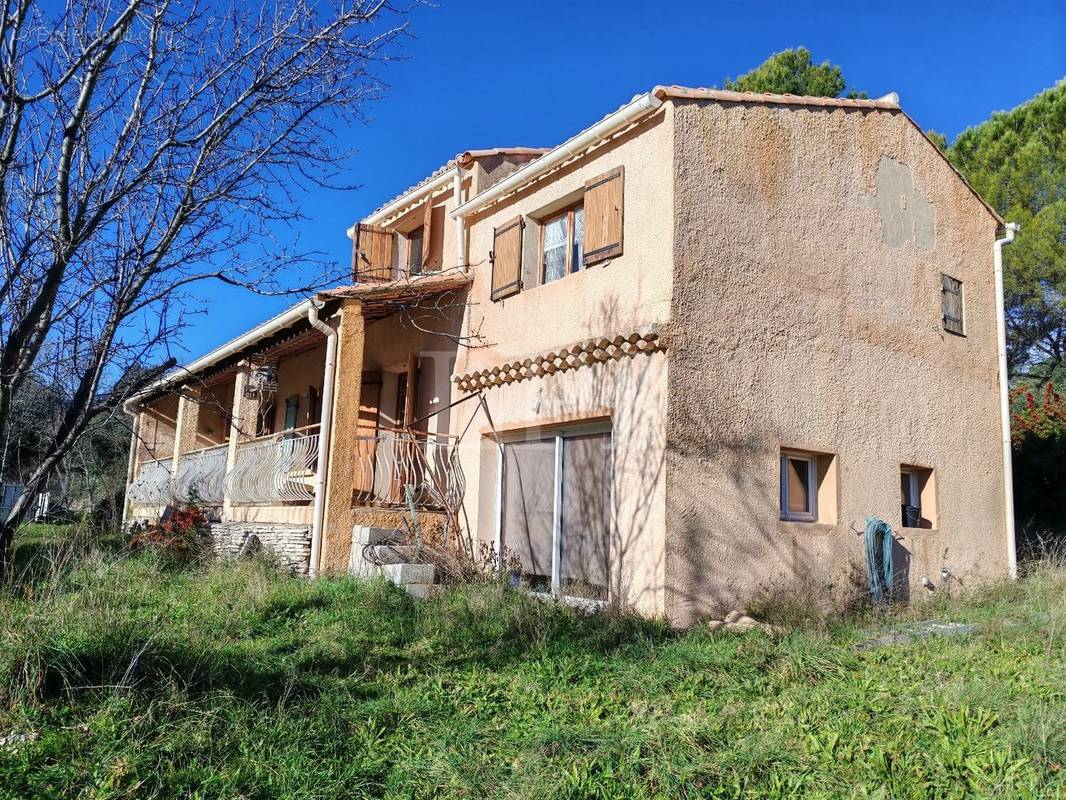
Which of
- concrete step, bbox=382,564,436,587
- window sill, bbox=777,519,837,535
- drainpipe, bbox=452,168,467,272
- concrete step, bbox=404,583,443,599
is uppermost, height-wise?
drainpipe, bbox=452,168,467,272

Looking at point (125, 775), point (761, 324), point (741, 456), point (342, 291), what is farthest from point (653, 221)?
point (125, 775)

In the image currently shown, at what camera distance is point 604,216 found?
932cm

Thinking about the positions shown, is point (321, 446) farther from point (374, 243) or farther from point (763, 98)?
point (763, 98)

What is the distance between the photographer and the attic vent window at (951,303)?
37.5ft

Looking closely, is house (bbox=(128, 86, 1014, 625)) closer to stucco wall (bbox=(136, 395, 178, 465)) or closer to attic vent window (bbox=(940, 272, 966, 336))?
attic vent window (bbox=(940, 272, 966, 336))

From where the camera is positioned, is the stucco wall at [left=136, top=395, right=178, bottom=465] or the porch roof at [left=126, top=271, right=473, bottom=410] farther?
the stucco wall at [left=136, top=395, right=178, bottom=465]

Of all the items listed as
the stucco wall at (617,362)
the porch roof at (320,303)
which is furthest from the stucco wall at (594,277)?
the porch roof at (320,303)

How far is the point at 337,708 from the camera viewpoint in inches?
206

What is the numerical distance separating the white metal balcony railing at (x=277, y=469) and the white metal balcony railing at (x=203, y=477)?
881 mm

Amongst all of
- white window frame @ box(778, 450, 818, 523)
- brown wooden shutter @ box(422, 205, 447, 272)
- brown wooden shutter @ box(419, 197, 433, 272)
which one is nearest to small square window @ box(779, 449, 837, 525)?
white window frame @ box(778, 450, 818, 523)

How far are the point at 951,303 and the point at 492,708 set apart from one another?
30.2 ft

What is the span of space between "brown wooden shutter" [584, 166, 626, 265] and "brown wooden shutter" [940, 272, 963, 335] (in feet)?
16.8

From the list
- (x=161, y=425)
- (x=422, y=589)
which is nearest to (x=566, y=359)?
(x=422, y=589)

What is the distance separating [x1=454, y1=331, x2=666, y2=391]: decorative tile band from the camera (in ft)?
27.5
